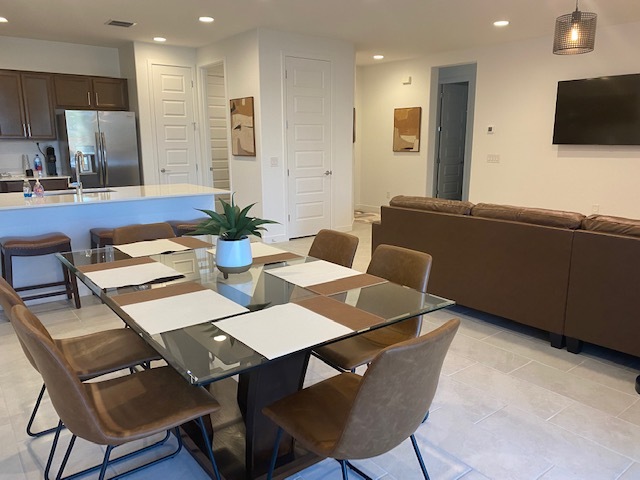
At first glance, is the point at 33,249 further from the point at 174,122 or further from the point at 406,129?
the point at 406,129

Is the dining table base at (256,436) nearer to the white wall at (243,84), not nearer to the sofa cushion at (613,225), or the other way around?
the sofa cushion at (613,225)

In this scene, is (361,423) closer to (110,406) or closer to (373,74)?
(110,406)

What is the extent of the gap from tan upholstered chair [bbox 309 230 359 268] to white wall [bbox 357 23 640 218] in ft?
14.7

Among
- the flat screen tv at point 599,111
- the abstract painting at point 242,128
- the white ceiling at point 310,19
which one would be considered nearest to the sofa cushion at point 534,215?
the white ceiling at point 310,19

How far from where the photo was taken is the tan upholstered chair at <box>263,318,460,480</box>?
4.17ft

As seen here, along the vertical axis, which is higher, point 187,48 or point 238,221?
point 187,48

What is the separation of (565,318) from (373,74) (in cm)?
641

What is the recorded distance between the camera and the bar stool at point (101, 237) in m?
3.88

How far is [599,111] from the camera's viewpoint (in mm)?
5652

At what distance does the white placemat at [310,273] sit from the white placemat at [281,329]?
36 cm

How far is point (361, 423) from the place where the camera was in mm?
1332

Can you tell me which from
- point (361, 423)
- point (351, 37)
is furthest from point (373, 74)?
point (361, 423)

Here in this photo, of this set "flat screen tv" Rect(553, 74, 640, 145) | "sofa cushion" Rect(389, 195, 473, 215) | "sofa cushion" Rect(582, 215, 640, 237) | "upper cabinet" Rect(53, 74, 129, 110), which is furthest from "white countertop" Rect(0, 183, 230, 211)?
"flat screen tv" Rect(553, 74, 640, 145)

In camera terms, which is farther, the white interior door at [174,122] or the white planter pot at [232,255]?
the white interior door at [174,122]
